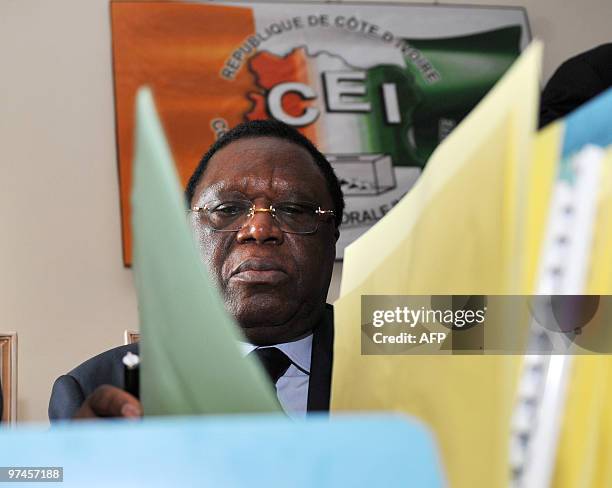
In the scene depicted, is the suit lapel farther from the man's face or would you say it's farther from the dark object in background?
the dark object in background

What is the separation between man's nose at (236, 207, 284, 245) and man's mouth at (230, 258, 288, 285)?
0.05ft

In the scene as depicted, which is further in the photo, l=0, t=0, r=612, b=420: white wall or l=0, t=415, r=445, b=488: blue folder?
l=0, t=0, r=612, b=420: white wall

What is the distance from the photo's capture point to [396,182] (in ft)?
8.39

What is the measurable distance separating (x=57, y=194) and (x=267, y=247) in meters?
2.01

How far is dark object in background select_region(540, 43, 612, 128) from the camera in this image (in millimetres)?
564

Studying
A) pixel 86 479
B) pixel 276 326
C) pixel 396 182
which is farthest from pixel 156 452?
pixel 396 182

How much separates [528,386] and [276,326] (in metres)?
0.34

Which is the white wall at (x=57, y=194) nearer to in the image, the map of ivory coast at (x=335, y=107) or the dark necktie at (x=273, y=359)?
the map of ivory coast at (x=335, y=107)

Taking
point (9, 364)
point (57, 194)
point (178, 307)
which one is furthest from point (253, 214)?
point (57, 194)

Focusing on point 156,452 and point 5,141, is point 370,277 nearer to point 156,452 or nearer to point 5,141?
point 156,452

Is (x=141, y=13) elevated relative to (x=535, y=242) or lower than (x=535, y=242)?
elevated

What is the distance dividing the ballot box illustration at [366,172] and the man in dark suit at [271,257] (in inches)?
72.9

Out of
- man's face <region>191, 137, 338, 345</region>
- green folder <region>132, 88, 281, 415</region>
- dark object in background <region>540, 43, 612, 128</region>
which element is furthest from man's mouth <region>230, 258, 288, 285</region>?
green folder <region>132, 88, 281, 415</region>

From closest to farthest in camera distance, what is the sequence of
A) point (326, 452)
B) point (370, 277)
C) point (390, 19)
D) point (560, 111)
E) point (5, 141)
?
point (326, 452), point (370, 277), point (560, 111), point (5, 141), point (390, 19)
